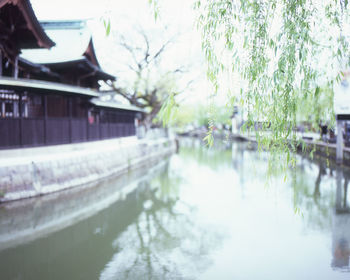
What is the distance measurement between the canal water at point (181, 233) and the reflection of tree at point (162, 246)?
0.07ft

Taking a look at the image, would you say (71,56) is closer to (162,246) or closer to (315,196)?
(162,246)

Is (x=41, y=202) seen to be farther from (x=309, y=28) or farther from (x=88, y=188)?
(x=309, y=28)

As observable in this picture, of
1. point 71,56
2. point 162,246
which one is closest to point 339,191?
point 162,246

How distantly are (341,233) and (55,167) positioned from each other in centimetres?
943

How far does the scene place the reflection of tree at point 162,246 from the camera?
5.38m

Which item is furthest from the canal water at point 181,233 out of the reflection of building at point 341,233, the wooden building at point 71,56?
the wooden building at point 71,56

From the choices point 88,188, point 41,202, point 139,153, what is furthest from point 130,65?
point 41,202

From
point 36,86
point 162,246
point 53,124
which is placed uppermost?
point 36,86

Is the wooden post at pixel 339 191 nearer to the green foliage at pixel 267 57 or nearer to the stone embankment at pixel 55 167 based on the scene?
the green foliage at pixel 267 57

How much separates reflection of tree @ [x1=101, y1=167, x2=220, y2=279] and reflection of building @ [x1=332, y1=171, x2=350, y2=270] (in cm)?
253

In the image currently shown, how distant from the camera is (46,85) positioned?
9859mm

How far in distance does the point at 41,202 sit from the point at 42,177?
1.07 meters

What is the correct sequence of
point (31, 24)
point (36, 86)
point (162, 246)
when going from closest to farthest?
1. point (162, 246)
2. point (36, 86)
3. point (31, 24)

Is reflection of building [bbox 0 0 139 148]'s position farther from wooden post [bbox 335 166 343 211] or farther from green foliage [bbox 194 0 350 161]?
wooden post [bbox 335 166 343 211]
